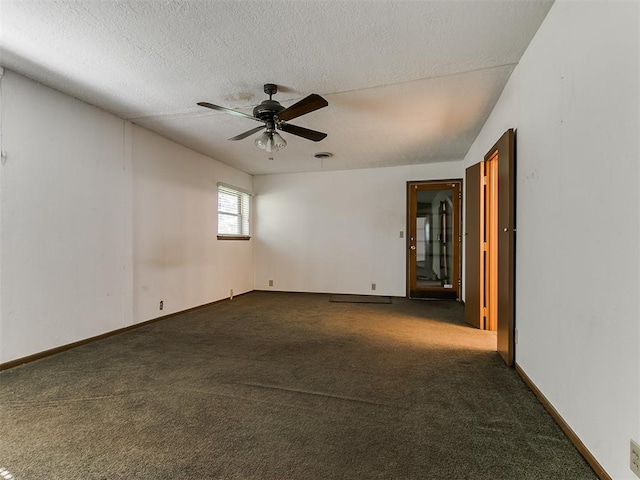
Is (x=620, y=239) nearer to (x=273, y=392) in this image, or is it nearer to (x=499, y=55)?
(x=499, y=55)

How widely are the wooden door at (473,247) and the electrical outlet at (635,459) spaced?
268 cm

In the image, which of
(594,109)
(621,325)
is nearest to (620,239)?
(621,325)

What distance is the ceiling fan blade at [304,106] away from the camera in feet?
7.74

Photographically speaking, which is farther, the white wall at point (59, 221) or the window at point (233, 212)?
the window at point (233, 212)

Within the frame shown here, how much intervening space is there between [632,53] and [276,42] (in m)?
1.92

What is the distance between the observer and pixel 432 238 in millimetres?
5738

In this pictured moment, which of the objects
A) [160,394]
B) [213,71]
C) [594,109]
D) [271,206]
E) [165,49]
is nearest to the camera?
[594,109]

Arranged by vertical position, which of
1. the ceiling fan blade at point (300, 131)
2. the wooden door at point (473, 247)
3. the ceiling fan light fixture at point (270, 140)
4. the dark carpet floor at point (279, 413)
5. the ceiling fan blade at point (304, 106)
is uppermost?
the ceiling fan blade at point (304, 106)

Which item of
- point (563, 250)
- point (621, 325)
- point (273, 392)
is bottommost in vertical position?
point (273, 392)

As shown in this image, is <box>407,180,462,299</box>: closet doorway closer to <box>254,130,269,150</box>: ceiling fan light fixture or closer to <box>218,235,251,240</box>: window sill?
<box>218,235,251,240</box>: window sill

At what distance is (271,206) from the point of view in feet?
Result: 21.1

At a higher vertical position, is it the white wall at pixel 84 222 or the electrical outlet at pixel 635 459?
the white wall at pixel 84 222

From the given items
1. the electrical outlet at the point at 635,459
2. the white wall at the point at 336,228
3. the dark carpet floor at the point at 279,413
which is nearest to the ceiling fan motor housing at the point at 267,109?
the dark carpet floor at the point at 279,413

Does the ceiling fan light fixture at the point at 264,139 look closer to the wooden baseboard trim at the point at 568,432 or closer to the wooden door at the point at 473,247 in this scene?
the wooden door at the point at 473,247
